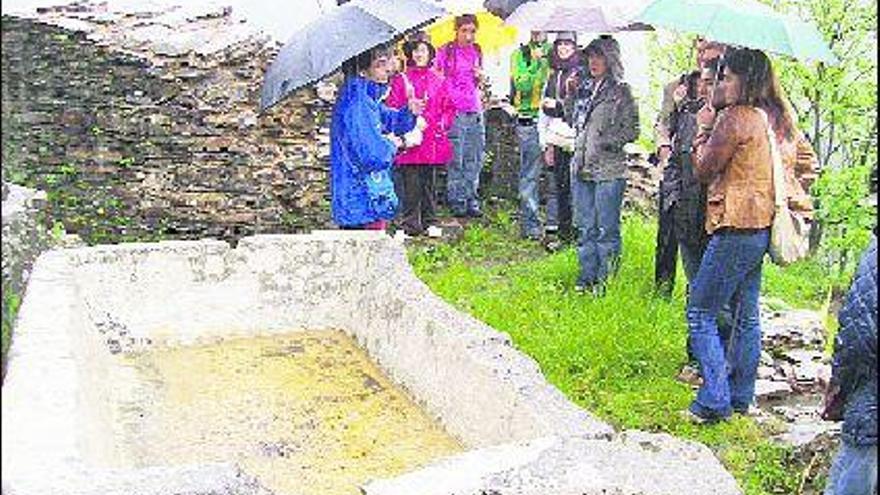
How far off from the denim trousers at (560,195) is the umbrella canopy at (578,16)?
1.39 meters

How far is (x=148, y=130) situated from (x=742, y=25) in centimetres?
481

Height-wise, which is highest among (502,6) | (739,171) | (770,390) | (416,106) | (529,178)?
(502,6)

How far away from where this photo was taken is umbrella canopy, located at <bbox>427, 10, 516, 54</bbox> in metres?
9.71

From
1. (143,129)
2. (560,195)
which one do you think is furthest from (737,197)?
(143,129)

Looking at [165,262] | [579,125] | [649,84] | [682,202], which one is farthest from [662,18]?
[649,84]

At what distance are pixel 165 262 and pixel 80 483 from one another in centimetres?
314

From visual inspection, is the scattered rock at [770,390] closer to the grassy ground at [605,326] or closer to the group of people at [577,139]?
→ the grassy ground at [605,326]

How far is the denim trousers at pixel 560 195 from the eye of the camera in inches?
355

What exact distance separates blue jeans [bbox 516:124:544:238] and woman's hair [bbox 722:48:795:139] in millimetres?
4019

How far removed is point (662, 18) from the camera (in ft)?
19.1

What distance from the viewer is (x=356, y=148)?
662cm

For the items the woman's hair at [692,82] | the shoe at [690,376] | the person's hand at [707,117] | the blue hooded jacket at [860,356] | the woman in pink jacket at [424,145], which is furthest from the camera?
the woman in pink jacket at [424,145]

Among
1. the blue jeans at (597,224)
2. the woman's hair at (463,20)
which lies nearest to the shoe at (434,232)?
the woman's hair at (463,20)

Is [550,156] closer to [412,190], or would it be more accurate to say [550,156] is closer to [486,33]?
[412,190]
